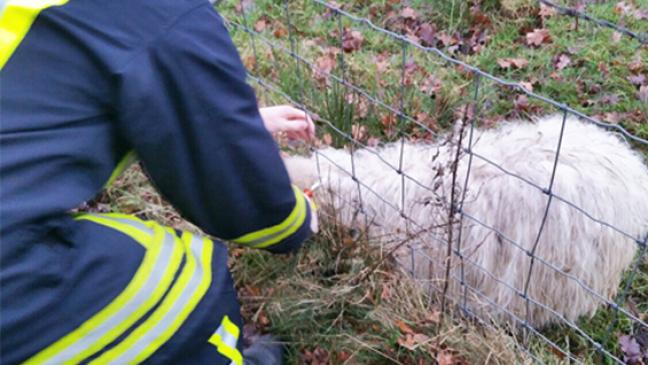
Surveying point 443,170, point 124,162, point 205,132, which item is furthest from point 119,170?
point 443,170

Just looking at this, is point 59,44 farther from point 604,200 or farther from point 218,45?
point 604,200

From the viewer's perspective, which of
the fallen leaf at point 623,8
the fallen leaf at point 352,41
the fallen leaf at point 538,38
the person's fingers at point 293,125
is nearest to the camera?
the person's fingers at point 293,125

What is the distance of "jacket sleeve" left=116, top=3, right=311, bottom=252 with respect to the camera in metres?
1.42

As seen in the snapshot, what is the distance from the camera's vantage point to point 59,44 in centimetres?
138

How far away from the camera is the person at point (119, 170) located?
4.50ft

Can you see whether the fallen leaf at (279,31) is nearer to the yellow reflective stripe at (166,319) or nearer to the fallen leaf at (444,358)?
the fallen leaf at (444,358)

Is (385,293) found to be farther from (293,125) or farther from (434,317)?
(293,125)

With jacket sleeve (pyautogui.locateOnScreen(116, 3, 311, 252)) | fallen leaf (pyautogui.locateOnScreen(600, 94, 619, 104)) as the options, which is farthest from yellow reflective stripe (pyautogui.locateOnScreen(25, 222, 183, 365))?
fallen leaf (pyautogui.locateOnScreen(600, 94, 619, 104))

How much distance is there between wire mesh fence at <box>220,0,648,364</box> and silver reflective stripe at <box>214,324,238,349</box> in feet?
2.47

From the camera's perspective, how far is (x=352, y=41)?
463cm

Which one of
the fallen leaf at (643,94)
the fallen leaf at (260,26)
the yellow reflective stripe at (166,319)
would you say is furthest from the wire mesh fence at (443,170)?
the yellow reflective stripe at (166,319)

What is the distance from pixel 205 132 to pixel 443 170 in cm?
93

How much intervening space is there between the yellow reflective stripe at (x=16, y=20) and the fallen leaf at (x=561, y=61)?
347 centimetres

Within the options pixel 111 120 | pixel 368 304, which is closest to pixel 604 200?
pixel 368 304
